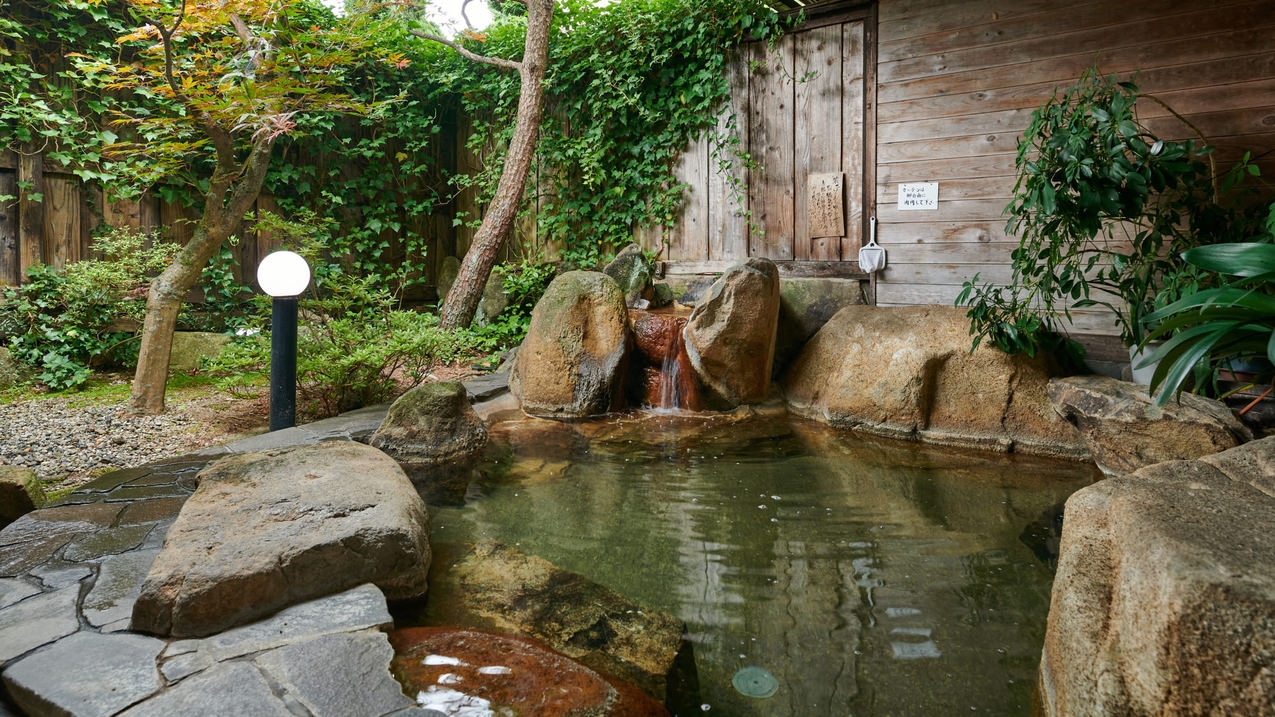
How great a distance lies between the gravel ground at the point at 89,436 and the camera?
12.1 ft

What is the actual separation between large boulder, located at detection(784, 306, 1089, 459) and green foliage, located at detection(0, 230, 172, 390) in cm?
571

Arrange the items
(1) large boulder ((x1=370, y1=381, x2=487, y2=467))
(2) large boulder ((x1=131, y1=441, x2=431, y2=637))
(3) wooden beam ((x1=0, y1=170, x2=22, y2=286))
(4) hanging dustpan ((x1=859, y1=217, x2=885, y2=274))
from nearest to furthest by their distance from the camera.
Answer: (2) large boulder ((x1=131, y1=441, x2=431, y2=637)), (1) large boulder ((x1=370, y1=381, x2=487, y2=467)), (3) wooden beam ((x1=0, y1=170, x2=22, y2=286)), (4) hanging dustpan ((x1=859, y1=217, x2=885, y2=274))

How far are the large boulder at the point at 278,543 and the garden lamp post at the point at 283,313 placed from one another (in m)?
1.03

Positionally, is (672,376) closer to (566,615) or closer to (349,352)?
(349,352)

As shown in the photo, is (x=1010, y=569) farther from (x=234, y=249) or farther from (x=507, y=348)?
(x=234, y=249)

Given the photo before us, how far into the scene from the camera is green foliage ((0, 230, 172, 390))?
5414 mm

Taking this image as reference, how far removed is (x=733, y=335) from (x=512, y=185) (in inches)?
122

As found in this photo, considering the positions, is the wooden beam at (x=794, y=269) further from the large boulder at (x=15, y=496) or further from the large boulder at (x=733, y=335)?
the large boulder at (x=15, y=496)

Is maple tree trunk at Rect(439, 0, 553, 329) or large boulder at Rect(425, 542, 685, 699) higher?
maple tree trunk at Rect(439, 0, 553, 329)

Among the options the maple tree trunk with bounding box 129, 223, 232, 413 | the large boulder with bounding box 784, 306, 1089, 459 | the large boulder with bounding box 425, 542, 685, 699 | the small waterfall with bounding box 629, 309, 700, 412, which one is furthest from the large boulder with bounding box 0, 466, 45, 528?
the large boulder with bounding box 784, 306, 1089, 459

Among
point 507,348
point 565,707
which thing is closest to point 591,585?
point 565,707

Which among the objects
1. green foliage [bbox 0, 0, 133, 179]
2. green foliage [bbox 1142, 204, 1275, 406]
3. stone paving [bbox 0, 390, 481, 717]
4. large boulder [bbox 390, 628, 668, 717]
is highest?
green foliage [bbox 0, 0, 133, 179]

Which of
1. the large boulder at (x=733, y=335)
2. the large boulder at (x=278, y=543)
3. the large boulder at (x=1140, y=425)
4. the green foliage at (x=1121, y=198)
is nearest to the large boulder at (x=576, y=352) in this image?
the large boulder at (x=733, y=335)

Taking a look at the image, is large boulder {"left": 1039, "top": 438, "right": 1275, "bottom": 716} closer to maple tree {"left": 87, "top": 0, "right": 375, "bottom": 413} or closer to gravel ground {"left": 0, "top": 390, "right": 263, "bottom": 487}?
maple tree {"left": 87, "top": 0, "right": 375, "bottom": 413}
